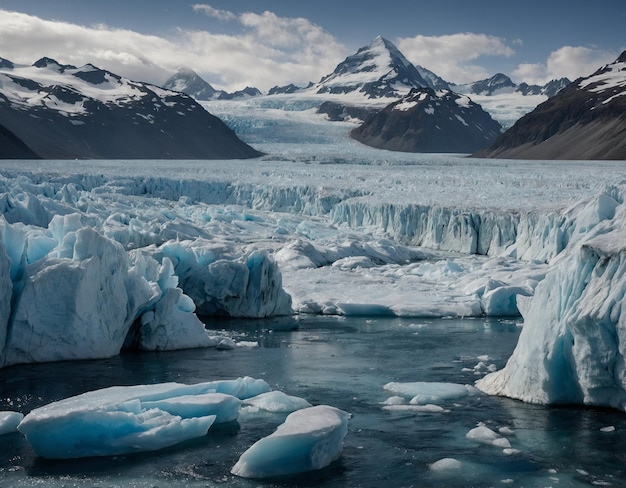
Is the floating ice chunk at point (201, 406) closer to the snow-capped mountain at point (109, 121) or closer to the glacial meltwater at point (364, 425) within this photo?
the glacial meltwater at point (364, 425)

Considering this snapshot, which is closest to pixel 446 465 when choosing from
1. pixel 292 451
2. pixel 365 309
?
pixel 292 451

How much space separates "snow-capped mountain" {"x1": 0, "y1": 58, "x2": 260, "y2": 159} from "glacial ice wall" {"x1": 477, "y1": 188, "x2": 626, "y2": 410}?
7772 centimetres

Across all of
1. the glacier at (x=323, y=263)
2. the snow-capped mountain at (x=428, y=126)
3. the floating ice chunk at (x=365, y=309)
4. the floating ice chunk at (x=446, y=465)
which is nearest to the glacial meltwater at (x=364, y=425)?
the floating ice chunk at (x=446, y=465)

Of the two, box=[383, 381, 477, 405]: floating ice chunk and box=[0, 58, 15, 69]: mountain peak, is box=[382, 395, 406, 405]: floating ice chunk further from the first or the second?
box=[0, 58, 15, 69]: mountain peak

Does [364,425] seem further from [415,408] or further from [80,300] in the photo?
[80,300]

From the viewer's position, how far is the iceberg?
7.63 metres

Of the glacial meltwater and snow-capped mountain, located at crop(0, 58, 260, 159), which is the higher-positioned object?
snow-capped mountain, located at crop(0, 58, 260, 159)

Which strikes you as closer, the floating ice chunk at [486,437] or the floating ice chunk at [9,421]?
the floating ice chunk at [486,437]

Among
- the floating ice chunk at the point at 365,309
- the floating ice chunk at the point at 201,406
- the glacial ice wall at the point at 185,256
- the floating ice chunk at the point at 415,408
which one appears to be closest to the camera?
the floating ice chunk at the point at 201,406

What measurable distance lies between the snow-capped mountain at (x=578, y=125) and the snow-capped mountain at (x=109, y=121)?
3011cm

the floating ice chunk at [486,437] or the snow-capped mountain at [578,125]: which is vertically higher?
the snow-capped mountain at [578,125]

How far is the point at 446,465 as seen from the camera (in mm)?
7309

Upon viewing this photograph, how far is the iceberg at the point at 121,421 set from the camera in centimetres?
763

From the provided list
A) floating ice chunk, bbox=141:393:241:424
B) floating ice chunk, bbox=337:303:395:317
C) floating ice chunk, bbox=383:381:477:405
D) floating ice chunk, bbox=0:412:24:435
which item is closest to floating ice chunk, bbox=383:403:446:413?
floating ice chunk, bbox=383:381:477:405
